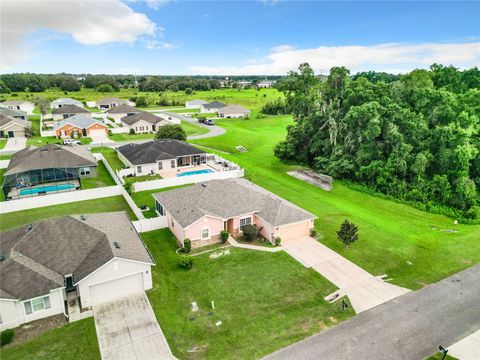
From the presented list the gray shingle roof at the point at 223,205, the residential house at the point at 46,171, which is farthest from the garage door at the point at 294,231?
the residential house at the point at 46,171

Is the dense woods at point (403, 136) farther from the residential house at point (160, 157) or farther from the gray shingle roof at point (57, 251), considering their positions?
the gray shingle roof at point (57, 251)

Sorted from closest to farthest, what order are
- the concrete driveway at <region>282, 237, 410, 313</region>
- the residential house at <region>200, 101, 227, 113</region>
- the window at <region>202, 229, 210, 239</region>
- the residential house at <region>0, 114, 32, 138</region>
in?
the concrete driveway at <region>282, 237, 410, 313</region>, the window at <region>202, 229, 210, 239</region>, the residential house at <region>0, 114, 32, 138</region>, the residential house at <region>200, 101, 227, 113</region>

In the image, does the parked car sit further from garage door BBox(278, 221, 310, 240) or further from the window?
garage door BBox(278, 221, 310, 240)

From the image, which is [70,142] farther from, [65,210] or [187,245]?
[187,245]

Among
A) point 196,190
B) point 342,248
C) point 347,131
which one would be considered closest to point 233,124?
point 347,131

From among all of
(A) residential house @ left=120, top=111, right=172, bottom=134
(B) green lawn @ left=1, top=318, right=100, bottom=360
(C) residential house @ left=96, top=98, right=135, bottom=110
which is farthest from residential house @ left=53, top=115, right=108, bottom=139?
(B) green lawn @ left=1, top=318, right=100, bottom=360

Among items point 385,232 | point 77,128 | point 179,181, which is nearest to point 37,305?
point 179,181
